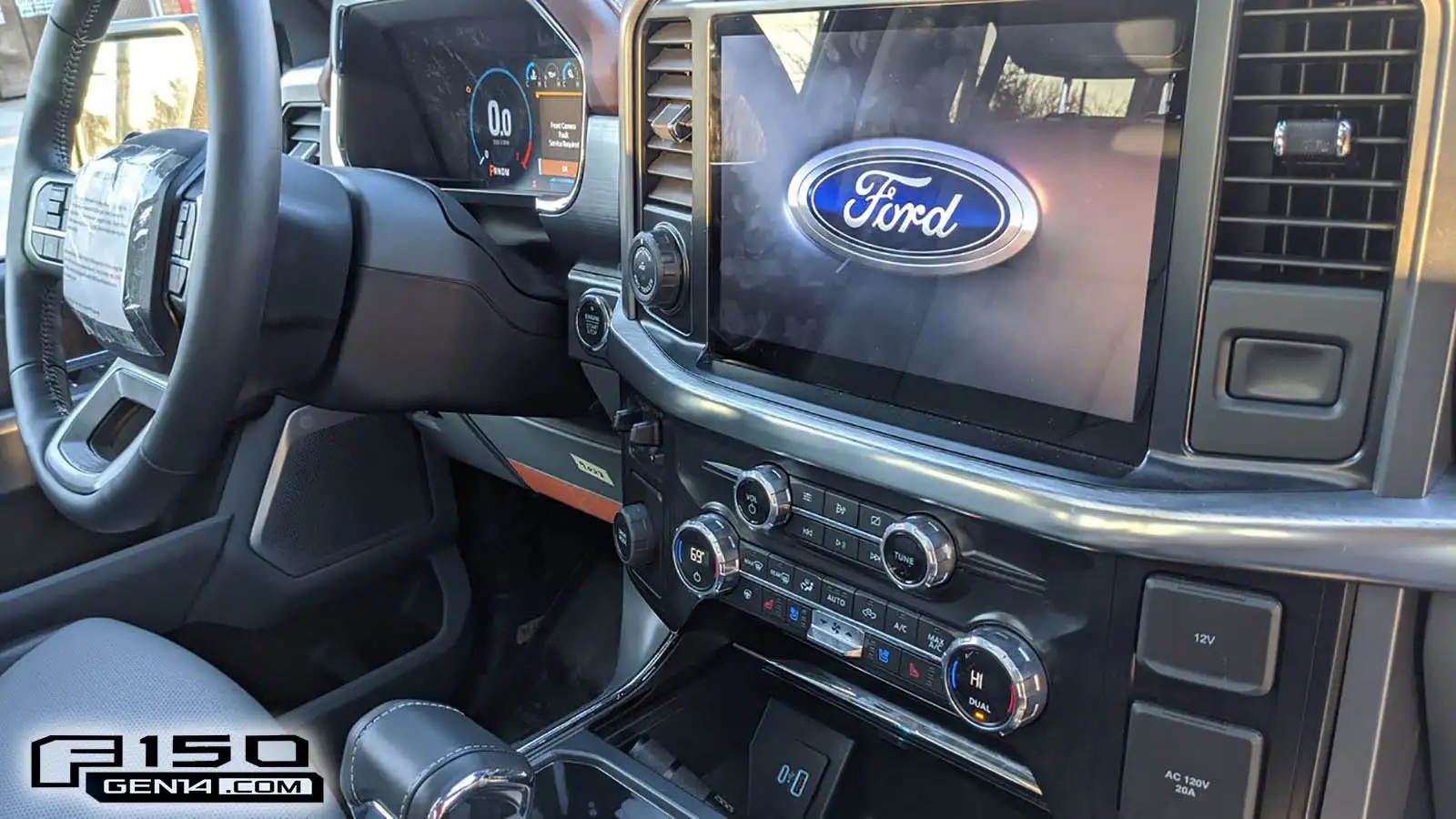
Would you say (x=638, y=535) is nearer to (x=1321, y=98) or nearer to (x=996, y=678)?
(x=996, y=678)

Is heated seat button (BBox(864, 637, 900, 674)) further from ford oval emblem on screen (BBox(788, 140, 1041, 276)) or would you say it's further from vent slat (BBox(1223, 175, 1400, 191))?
vent slat (BBox(1223, 175, 1400, 191))

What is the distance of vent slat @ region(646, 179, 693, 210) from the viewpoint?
103cm

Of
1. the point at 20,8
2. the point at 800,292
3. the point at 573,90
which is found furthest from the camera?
the point at 20,8

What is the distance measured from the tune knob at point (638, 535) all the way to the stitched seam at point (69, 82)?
792 mm

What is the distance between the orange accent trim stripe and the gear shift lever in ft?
1.86

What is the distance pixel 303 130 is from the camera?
1804 mm

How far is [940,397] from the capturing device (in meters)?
0.83

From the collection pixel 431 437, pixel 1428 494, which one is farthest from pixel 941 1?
pixel 431 437

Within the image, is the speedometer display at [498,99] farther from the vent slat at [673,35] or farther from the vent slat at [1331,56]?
the vent slat at [1331,56]

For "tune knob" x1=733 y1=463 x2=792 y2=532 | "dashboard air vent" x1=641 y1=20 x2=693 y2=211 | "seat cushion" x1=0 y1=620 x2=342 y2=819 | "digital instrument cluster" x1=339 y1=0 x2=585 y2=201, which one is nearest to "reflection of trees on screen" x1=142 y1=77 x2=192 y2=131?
"digital instrument cluster" x1=339 y1=0 x2=585 y2=201

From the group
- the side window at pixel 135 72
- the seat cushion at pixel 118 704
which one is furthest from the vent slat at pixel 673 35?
the side window at pixel 135 72

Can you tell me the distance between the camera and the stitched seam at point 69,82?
47.3 inches

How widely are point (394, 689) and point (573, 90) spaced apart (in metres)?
1.07

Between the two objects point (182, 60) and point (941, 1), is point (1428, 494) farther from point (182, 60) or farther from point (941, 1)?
point (182, 60)
